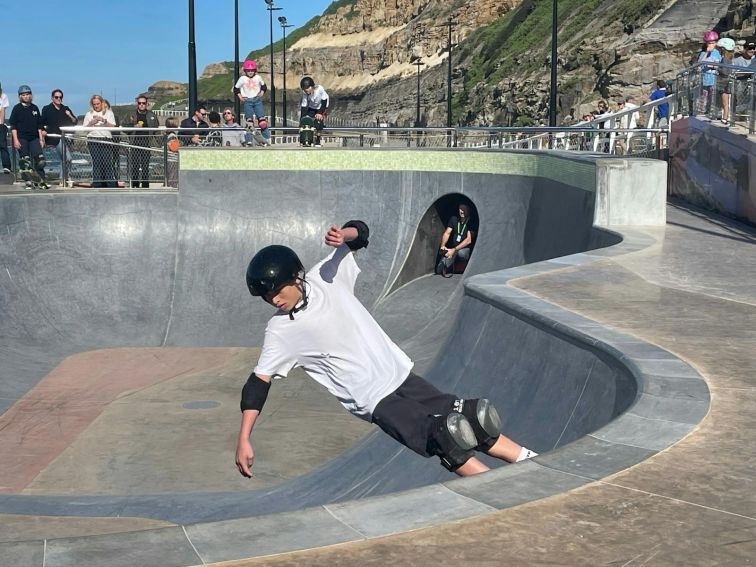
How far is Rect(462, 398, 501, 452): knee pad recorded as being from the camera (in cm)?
480

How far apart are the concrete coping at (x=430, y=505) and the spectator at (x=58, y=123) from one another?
48.6 ft

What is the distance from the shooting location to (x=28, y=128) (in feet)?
61.7

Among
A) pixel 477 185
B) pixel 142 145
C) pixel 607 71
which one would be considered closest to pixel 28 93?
pixel 142 145

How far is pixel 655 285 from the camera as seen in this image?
30.4 ft

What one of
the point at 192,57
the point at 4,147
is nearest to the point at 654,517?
the point at 4,147

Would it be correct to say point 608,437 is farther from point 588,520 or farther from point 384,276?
point 384,276

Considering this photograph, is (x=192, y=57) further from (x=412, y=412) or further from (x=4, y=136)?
(x=412, y=412)

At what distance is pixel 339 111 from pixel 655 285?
12398cm

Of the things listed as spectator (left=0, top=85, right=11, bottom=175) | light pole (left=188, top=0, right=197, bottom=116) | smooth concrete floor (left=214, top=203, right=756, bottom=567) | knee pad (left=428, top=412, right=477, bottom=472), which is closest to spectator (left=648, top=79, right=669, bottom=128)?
light pole (left=188, top=0, right=197, bottom=116)

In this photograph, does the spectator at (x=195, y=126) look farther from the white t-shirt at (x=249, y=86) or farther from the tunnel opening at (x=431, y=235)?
the tunnel opening at (x=431, y=235)

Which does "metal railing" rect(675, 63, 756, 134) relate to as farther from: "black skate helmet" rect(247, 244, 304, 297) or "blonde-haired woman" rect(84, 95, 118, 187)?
"black skate helmet" rect(247, 244, 304, 297)

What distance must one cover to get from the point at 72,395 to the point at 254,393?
32.1 feet

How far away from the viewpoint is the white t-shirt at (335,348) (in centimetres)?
495

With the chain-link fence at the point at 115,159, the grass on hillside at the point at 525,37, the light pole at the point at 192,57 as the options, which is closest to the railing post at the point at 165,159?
the chain-link fence at the point at 115,159
